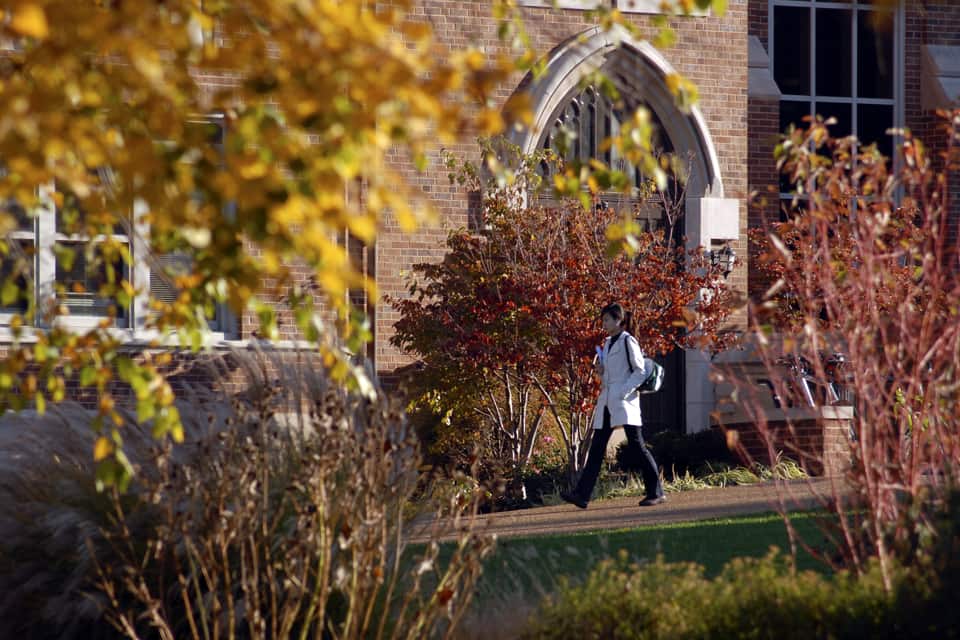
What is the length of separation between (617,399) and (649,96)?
6.62 metres

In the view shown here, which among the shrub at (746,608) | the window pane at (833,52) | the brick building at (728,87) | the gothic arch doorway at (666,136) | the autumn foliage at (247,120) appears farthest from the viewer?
the window pane at (833,52)

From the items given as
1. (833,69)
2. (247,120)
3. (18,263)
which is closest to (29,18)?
(247,120)

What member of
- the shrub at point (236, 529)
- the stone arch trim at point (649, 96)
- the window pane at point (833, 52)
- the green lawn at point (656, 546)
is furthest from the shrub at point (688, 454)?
the shrub at point (236, 529)

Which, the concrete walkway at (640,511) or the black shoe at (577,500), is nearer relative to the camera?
the concrete walkway at (640,511)

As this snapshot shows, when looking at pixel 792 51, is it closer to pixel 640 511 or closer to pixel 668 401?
pixel 668 401

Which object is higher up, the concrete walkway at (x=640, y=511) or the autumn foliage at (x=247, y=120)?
the autumn foliage at (x=247, y=120)

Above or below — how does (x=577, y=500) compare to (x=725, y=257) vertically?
below

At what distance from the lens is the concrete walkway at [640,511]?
10.1 m

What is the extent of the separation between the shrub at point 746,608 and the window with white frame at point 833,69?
51.7 ft

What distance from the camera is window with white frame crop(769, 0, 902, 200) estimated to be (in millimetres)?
19922

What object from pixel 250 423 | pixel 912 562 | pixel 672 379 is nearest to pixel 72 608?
pixel 250 423

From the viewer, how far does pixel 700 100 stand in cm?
1661

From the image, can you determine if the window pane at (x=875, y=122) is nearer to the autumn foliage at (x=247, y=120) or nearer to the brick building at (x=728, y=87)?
the brick building at (x=728, y=87)

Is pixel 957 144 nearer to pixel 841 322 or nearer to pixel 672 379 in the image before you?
pixel 672 379
